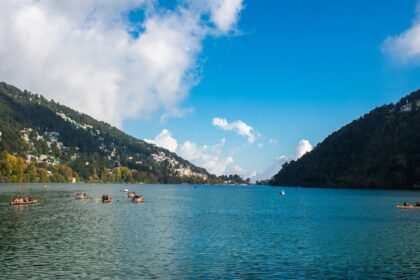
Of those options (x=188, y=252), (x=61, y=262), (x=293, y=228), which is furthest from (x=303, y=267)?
(x=293, y=228)

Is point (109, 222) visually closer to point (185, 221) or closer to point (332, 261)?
point (185, 221)

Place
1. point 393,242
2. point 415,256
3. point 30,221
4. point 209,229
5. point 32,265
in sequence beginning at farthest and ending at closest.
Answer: point 30,221 → point 209,229 → point 393,242 → point 415,256 → point 32,265

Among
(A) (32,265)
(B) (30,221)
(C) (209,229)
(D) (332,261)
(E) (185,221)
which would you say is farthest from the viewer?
(E) (185,221)

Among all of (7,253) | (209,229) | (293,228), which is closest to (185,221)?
(209,229)

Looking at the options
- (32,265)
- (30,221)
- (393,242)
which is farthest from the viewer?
(30,221)

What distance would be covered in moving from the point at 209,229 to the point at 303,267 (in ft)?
119

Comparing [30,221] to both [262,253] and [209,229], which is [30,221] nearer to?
[209,229]

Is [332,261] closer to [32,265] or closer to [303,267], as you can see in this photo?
[303,267]

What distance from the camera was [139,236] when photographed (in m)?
76.2

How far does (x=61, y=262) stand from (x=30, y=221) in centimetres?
4617

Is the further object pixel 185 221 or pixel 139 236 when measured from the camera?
pixel 185 221

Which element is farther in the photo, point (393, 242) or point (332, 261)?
point (393, 242)

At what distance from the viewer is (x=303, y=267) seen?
52781 mm

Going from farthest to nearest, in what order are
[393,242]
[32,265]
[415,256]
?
[393,242], [415,256], [32,265]
